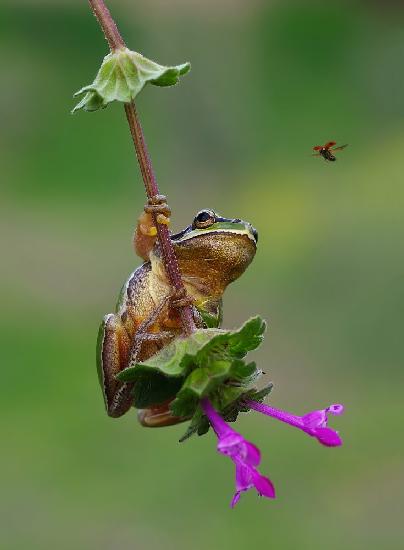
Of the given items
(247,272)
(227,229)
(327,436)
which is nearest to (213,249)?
(227,229)

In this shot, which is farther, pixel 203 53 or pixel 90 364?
pixel 203 53

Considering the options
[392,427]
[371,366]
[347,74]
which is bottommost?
[392,427]

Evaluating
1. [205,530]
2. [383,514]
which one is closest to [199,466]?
[205,530]

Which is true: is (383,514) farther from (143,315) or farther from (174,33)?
(174,33)

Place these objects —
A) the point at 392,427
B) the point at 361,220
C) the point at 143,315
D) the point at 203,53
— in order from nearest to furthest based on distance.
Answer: the point at 143,315 < the point at 392,427 < the point at 361,220 < the point at 203,53

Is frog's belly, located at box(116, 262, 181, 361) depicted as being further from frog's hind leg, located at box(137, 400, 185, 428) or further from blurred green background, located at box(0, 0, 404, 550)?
blurred green background, located at box(0, 0, 404, 550)

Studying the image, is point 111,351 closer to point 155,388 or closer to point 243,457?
point 155,388
